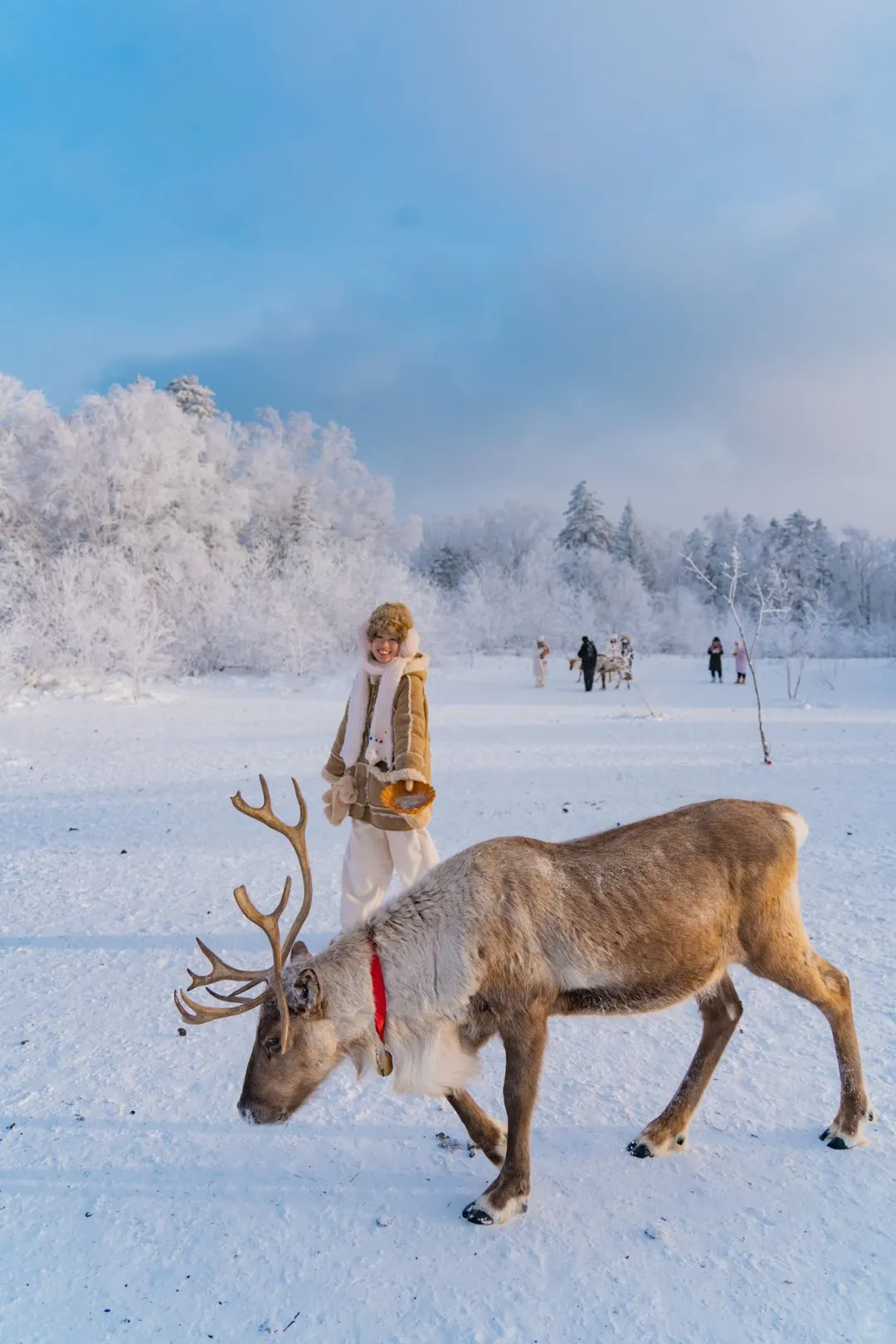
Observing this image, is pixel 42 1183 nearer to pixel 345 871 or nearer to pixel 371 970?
pixel 371 970

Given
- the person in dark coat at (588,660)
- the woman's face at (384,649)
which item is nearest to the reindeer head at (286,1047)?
the woman's face at (384,649)

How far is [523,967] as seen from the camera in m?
2.74

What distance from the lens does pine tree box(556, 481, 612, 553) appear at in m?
60.4

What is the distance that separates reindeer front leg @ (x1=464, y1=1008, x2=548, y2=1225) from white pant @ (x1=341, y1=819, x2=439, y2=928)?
1754 mm

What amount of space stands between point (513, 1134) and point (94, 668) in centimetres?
2408

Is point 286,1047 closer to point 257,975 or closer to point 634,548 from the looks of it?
point 257,975

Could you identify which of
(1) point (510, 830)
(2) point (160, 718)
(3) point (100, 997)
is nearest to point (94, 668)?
(2) point (160, 718)

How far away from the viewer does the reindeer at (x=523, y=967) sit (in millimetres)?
2668

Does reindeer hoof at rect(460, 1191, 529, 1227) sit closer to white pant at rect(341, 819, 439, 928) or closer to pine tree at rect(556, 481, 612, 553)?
white pant at rect(341, 819, 439, 928)

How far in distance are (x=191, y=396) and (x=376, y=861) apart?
46591 mm

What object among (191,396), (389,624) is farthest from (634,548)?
(389,624)

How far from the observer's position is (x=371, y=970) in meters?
2.74

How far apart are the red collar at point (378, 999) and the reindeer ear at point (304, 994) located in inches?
8.0

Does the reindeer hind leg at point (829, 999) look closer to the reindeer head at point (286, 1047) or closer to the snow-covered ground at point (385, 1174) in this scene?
the snow-covered ground at point (385, 1174)
